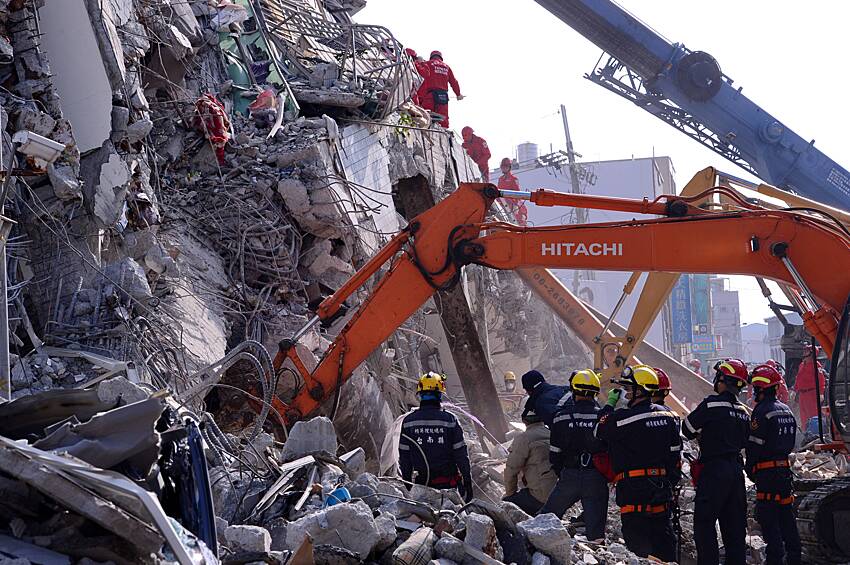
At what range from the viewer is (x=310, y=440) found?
24.0ft

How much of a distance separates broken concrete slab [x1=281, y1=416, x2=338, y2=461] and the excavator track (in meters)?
3.93

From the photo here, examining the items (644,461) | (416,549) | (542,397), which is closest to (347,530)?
(416,549)

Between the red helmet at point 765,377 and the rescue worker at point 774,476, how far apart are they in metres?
0.19

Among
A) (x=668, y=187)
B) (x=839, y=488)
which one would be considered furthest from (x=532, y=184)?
(x=839, y=488)

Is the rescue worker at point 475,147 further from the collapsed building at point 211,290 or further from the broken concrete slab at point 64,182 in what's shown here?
the broken concrete slab at point 64,182

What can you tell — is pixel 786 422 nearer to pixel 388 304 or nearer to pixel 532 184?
pixel 388 304

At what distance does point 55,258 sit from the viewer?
27.9 feet

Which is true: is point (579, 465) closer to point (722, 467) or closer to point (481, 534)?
point (722, 467)

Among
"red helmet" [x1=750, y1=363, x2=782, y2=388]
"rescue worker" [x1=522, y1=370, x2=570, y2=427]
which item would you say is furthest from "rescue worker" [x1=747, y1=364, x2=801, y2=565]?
"rescue worker" [x1=522, y1=370, x2=570, y2=427]

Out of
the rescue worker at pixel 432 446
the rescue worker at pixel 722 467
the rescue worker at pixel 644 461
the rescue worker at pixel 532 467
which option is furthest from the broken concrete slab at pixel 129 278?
the rescue worker at pixel 722 467

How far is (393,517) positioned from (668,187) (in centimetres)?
4055

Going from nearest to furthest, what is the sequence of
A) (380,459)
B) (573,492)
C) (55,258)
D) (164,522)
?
(164,522), (573,492), (55,258), (380,459)

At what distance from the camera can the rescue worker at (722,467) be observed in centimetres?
764

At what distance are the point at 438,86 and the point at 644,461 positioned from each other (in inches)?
→ 386
